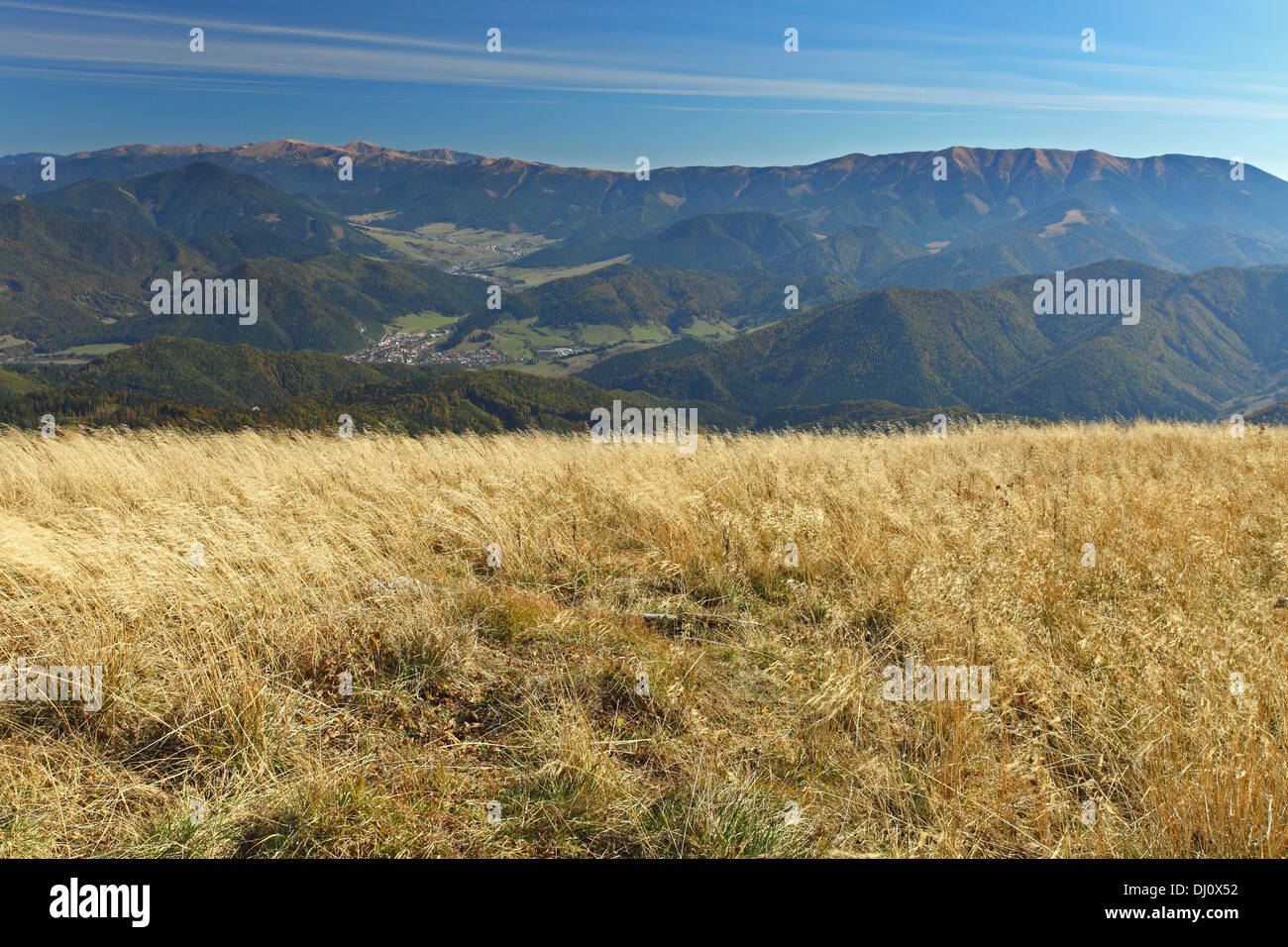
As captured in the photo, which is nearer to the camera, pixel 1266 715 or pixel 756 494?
pixel 1266 715

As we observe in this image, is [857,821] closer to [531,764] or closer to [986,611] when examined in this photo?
[531,764]

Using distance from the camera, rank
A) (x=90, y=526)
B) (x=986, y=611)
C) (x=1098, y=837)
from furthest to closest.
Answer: (x=90, y=526), (x=986, y=611), (x=1098, y=837)

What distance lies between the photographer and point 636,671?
11.8 feet

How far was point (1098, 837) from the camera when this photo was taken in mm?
2510

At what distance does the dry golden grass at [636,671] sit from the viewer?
100 inches

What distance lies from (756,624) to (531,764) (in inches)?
78.8

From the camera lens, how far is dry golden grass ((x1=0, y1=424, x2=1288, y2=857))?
254cm

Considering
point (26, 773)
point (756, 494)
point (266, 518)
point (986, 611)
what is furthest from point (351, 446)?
point (986, 611)
